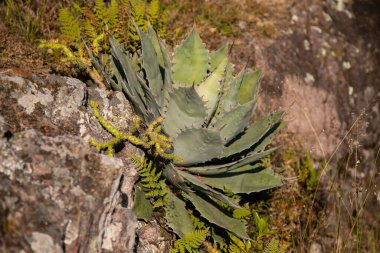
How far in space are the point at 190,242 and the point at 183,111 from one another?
0.82 m

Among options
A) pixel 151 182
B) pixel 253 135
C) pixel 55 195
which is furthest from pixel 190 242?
pixel 55 195

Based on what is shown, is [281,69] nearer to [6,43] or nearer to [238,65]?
[238,65]

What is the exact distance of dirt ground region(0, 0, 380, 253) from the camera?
155 inches

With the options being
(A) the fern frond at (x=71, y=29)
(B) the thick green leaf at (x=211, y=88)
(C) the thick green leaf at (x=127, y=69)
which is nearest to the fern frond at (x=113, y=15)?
(A) the fern frond at (x=71, y=29)

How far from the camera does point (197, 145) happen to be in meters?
2.87

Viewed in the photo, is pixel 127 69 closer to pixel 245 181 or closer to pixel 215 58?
pixel 215 58

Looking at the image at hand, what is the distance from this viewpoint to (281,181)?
3152 millimetres

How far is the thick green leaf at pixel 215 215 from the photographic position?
9.57ft

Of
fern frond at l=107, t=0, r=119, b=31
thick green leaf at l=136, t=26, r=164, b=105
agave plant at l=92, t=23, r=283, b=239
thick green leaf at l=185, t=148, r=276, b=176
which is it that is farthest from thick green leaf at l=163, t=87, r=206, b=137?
fern frond at l=107, t=0, r=119, b=31

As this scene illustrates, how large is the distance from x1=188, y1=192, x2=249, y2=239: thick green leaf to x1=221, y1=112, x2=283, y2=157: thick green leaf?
0.35 meters

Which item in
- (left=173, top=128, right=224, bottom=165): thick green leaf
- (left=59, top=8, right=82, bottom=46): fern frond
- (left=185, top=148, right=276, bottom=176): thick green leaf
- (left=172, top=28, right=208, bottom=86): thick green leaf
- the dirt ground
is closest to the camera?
(left=173, top=128, right=224, bottom=165): thick green leaf

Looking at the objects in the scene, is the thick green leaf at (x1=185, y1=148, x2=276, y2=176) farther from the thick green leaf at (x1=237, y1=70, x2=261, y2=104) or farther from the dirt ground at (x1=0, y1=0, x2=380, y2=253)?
the dirt ground at (x1=0, y1=0, x2=380, y2=253)

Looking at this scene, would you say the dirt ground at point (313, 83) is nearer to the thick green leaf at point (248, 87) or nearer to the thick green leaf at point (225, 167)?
the thick green leaf at point (248, 87)

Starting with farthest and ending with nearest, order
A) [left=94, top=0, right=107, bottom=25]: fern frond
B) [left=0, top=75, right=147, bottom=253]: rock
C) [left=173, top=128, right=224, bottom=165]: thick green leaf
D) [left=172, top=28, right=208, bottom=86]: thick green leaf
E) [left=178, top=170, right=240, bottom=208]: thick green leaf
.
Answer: [left=94, top=0, right=107, bottom=25]: fern frond → [left=172, top=28, right=208, bottom=86]: thick green leaf → [left=178, top=170, right=240, bottom=208]: thick green leaf → [left=173, top=128, right=224, bottom=165]: thick green leaf → [left=0, top=75, right=147, bottom=253]: rock
